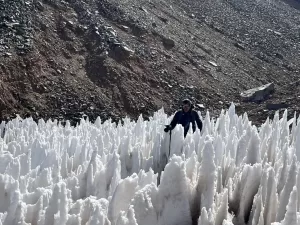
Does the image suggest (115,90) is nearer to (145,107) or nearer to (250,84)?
(145,107)

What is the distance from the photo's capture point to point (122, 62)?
23.1 meters

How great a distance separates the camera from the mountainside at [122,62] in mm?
19906

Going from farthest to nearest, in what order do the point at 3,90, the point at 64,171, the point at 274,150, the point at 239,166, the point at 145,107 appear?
the point at 145,107, the point at 3,90, the point at 64,171, the point at 274,150, the point at 239,166

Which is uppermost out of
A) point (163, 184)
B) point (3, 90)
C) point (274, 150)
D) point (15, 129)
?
point (3, 90)

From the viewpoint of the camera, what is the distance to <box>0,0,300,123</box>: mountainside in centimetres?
1991

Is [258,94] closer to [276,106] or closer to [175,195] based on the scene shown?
[276,106]

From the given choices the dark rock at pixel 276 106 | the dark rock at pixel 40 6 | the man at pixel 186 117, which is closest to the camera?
the man at pixel 186 117

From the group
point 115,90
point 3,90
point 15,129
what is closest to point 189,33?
point 115,90

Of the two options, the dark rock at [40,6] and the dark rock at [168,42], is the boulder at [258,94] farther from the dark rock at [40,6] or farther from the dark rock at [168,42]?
the dark rock at [40,6]

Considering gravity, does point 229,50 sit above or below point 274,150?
above

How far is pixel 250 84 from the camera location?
25844 mm

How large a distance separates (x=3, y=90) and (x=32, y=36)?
4.45 metres

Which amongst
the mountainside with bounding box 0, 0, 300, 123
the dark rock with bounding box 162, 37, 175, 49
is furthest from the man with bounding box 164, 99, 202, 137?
the dark rock with bounding box 162, 37, 175, 49

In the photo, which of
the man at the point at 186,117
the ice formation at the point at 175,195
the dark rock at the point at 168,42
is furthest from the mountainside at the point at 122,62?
the ice formation at the point at 175,195
